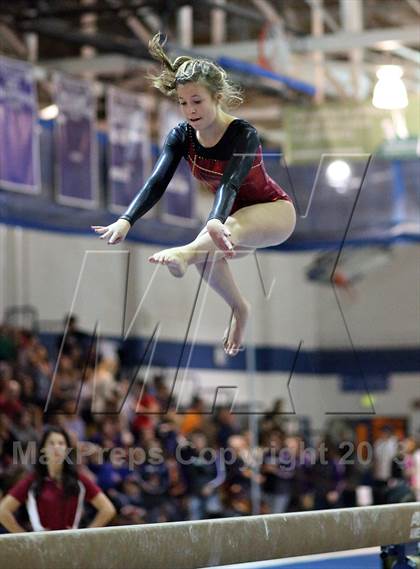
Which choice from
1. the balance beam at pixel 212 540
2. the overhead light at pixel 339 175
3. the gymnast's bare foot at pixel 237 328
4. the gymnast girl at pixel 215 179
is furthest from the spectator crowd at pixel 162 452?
the gymnast girl at pixel 215 179

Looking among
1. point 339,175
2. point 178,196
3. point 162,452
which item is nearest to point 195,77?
point 339,175

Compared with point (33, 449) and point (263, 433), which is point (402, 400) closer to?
point (263, 433)

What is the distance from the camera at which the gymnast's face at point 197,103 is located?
4.77 m

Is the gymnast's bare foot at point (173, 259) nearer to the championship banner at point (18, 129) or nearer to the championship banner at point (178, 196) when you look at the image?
the championship banner at point (18, 129)

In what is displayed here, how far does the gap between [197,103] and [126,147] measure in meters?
9.20

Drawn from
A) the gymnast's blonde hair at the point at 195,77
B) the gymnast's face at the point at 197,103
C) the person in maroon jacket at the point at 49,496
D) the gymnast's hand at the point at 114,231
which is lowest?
→ the person in maroon jacket at the point at 49,496

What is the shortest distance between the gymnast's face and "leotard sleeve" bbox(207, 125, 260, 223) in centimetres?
15

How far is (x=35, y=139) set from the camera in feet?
41.1

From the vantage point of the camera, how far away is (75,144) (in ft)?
43.3

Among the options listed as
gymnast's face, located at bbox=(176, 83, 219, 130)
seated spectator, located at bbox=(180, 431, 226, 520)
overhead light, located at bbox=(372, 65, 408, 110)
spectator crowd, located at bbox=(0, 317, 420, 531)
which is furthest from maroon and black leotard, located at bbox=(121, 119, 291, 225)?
seated spectator, located at bbox=(180, 431, 226, 520)

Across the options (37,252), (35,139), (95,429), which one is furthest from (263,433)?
(37,252)

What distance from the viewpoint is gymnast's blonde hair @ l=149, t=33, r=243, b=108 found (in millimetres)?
4766

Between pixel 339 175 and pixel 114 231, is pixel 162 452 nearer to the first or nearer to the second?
pixel 339 175

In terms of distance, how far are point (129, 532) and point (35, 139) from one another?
901cm
